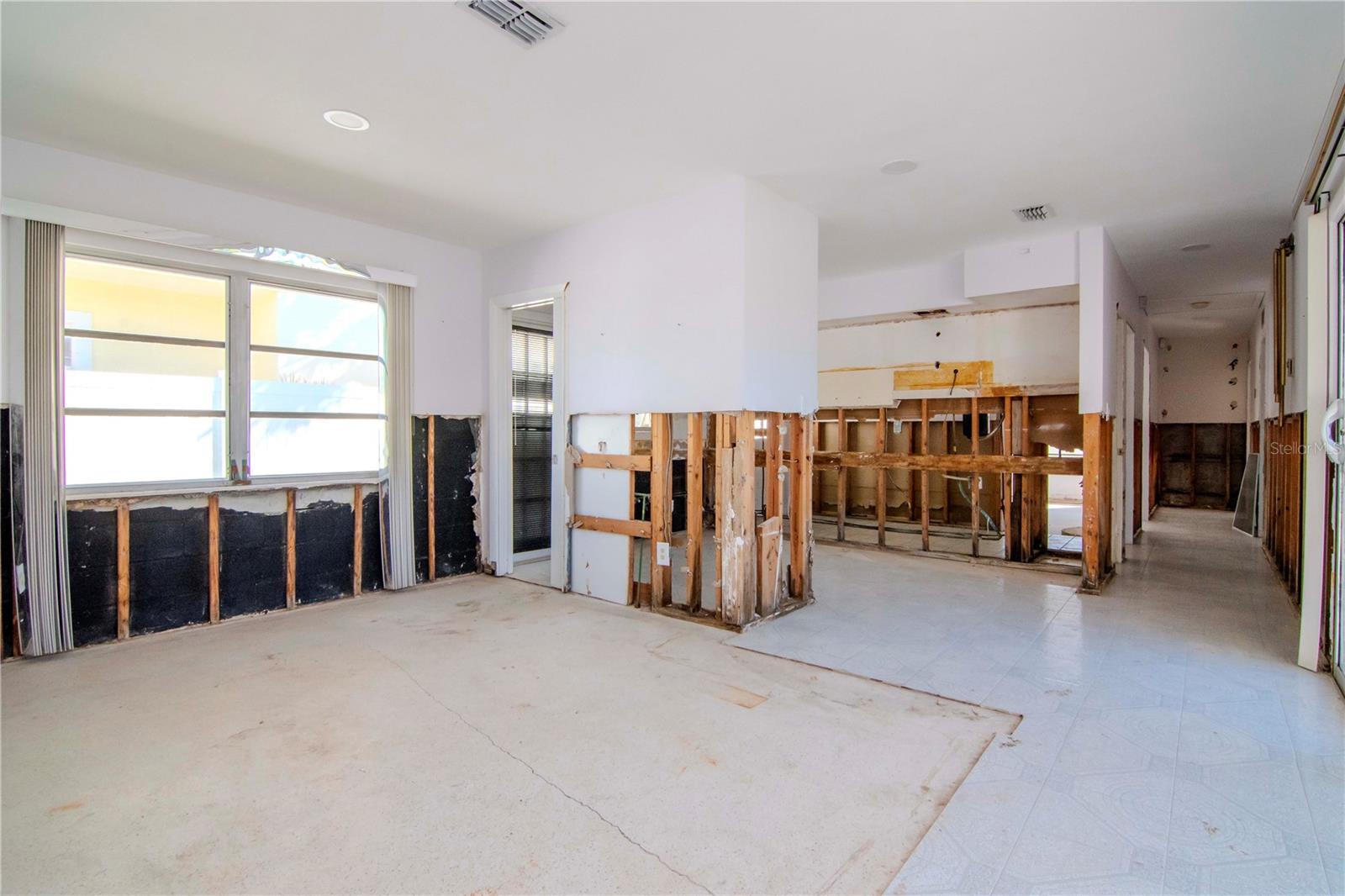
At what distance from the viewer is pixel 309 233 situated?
4586mm

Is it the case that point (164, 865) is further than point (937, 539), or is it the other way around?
point (937, 539)

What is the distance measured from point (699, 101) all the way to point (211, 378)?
362 cm

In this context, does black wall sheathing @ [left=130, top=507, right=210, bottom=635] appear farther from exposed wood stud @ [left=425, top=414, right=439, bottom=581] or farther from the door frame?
the door frame

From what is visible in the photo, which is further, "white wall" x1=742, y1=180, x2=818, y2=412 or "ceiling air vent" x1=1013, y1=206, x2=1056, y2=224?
"ceiling air vent" x1=1013, y1=206, x2=1056, y2=224

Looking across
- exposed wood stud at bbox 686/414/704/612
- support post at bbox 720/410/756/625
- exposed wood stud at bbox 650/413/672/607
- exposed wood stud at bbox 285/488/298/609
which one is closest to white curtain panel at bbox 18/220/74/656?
exposed wood stud at bbox 285/488/298/609

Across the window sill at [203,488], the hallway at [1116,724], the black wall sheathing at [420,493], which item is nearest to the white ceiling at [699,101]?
the black wall sheathing at [420,493]

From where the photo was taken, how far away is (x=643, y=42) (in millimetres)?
2590

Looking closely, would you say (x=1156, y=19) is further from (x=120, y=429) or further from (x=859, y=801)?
(x=120, y=429)

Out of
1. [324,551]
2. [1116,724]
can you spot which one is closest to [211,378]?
[324,551]

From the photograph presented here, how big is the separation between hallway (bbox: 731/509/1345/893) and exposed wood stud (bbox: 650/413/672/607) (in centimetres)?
79

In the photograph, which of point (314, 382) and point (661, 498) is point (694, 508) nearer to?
point (661, 498)

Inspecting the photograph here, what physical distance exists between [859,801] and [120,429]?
4559mm

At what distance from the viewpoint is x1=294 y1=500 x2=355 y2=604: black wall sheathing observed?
14.9 feet

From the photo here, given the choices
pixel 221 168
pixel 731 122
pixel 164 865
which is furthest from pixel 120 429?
pixel 731 122
